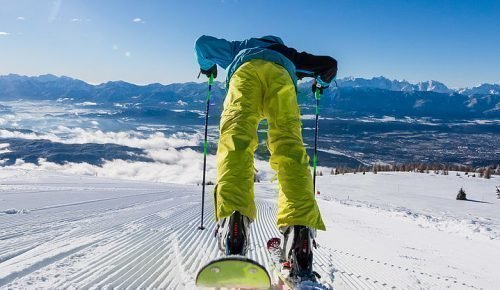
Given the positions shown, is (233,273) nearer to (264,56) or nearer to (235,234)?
(235,234)

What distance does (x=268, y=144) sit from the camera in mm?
2582

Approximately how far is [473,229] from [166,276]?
33.3ft

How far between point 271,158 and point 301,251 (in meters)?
0.64

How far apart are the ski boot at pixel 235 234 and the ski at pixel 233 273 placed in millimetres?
229

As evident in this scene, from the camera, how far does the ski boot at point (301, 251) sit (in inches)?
88.3

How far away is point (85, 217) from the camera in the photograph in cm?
641

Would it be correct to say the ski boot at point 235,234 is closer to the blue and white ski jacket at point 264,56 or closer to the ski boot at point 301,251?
the ski boot at point 301,251

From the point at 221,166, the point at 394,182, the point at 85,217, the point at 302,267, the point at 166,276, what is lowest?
the point at 394,182

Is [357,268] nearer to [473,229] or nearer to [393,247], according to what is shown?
[393,247]

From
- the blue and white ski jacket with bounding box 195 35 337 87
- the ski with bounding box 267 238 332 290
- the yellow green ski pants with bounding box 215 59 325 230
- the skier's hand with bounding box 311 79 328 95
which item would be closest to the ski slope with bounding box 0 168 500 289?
the ski with bounding box 267 238 332 290

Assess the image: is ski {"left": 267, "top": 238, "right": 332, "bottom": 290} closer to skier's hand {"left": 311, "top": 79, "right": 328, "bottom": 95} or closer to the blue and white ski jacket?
the blue and white ski jacket

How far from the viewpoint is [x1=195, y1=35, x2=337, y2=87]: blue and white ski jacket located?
2.77 m

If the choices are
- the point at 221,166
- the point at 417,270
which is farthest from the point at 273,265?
the point at 417,270

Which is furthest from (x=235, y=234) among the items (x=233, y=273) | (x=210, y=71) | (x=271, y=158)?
(x=210, y=71)
